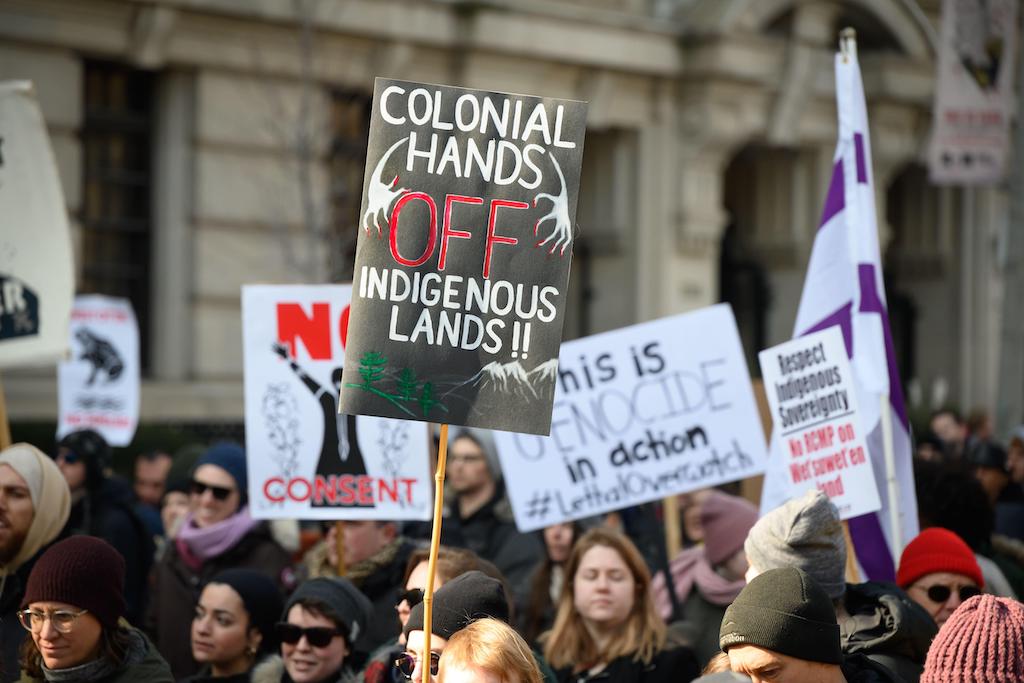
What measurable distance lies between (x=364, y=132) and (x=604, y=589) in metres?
10.5

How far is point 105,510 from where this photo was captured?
7.42 metres

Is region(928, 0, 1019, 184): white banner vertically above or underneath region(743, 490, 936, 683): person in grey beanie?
above

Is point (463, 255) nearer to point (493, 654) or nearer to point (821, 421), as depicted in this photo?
point (493, 654)

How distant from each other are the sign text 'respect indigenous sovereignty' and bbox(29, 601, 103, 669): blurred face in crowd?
4.01 ft

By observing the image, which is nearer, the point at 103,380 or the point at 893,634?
the point at 893,634

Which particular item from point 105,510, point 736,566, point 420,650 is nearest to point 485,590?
point 420,650

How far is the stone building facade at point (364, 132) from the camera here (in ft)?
46.3

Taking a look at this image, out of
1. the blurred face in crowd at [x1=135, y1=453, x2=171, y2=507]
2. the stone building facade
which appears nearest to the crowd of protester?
the blurred face in crowd at [x1=135, y1=453, x2=171, y2=507]

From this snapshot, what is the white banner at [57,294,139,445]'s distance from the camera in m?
11.2

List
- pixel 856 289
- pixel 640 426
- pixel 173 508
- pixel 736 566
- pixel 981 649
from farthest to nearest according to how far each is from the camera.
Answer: pixel 173 508
pixel 640 426
pixel 856 289
pixel 736 566
pixel 981 649

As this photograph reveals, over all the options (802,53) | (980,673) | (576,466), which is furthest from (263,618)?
(802,53)

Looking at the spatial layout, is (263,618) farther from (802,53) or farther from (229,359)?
(802,53)

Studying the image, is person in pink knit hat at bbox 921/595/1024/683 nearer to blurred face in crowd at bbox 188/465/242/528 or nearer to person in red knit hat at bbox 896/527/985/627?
person in red knit hat at bbox 896/527/985/627

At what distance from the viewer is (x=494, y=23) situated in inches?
632
